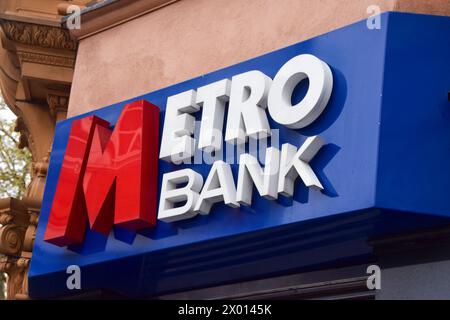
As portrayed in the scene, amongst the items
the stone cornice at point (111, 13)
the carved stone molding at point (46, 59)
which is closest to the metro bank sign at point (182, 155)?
the stone cornice at point (111, 13)

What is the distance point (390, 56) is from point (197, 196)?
180 cm

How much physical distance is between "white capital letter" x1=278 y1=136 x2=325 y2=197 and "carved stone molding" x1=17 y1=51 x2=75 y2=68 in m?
4.55

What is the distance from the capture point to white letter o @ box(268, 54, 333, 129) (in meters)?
6.40

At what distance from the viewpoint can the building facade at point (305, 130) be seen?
19.8ft

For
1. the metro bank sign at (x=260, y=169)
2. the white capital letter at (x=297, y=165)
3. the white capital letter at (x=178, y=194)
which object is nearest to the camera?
the metro bank sign at (x=260, y=169)

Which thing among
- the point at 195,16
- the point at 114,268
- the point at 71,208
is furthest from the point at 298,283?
the point at 195,16

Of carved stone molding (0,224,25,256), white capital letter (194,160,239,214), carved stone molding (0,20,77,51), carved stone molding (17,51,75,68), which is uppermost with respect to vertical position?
carved stone molding (0,20,77,51)

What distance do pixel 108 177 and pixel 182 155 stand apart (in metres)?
0.72

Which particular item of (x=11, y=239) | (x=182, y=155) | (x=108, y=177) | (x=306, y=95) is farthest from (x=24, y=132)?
(x=306, y=95)

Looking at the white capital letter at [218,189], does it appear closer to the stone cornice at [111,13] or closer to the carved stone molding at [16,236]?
the stone cornice at [111,13]

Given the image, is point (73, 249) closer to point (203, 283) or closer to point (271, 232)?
point (203, 283)

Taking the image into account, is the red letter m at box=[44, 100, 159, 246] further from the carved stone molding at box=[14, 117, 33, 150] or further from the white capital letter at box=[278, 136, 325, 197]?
the carved stone molding at box=[14, 117, 33, 150]

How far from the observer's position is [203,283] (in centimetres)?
787

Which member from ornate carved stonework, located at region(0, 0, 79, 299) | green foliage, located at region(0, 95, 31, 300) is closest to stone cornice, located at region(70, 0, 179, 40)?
ornate carved stonework, located at region(0, 0, 79, 299)
